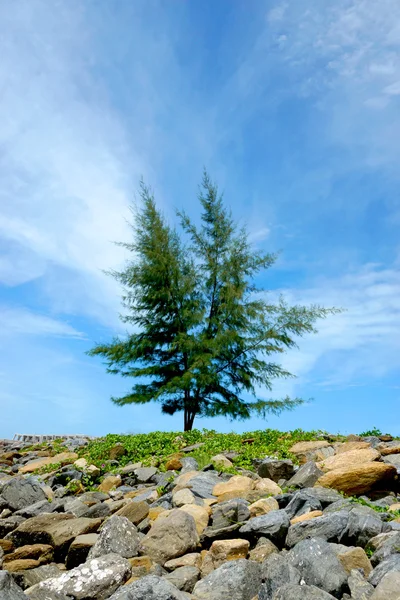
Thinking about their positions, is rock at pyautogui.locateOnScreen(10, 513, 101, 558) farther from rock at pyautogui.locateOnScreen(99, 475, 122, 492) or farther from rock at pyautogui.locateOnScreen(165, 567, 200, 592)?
rock at pyautogui.locateOnScreen(99, 475, 122, 492)

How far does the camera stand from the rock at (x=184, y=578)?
4.65 meters

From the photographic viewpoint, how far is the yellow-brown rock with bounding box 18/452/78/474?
11133mm

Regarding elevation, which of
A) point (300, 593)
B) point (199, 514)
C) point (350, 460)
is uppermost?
point (350, 460)

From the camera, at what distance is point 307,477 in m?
7.04

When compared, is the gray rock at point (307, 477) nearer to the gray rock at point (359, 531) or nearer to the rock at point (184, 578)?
the gray rock at point (359, 531)

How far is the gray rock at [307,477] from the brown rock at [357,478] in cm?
Result: 16

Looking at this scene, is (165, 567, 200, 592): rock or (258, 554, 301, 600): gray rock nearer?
(258, 554, 301, 600): gray rock

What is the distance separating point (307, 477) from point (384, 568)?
2921mm

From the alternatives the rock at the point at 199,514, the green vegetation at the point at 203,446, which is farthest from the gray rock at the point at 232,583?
the green vegetation at the point at 203,446

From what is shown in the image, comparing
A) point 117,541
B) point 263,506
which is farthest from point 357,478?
point 117,541

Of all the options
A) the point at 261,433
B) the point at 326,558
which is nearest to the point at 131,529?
the point at 326,558

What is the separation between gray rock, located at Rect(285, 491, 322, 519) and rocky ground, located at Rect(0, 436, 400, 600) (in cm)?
1

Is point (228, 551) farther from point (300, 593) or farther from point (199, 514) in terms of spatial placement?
point (300, 593)

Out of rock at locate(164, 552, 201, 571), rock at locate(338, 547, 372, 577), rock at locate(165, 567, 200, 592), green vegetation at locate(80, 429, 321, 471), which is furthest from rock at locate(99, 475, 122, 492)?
rock at locate(338, 547, 372, 577)
